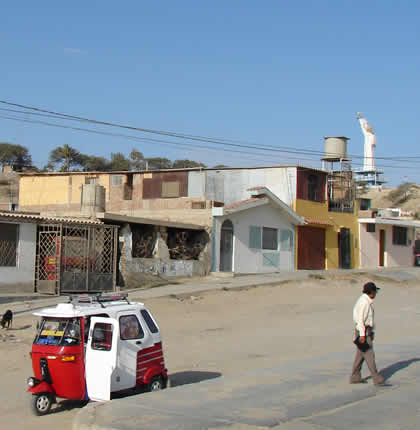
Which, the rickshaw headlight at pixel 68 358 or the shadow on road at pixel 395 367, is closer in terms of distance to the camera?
the rickshaw headlight at pixel 68 358

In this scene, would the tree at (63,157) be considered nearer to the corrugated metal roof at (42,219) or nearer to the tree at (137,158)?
the tree at (137,158)

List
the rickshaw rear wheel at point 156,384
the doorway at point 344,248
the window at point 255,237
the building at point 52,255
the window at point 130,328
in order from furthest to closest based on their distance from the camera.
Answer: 1. the doorway at point 344,248
2. the window at point 255,237
3. the building at point 52,255
4. the rickshaw rear wheel at point 156,384
5. the window at point 130,328

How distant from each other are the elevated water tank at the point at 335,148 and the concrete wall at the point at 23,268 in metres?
23.2

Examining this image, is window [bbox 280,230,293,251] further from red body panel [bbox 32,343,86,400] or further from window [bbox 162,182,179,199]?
red body panel [bbox 32,343,86,400]

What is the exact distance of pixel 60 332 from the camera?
9336mm

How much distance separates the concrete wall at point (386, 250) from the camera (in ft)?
130

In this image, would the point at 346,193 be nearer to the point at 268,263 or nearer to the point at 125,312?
the point at 268,263

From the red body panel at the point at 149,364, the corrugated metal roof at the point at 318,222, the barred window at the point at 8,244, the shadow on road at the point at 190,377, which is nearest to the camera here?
the red body panel at the point at 149,364

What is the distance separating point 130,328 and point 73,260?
12.9 metres

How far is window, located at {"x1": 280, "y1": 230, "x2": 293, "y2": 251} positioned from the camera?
3322 cm

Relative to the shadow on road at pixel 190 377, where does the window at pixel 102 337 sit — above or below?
above

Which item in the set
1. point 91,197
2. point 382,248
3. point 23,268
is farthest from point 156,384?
point 382,248

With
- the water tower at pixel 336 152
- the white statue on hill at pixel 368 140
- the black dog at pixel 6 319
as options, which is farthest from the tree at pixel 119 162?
the black dog at pixel 6 319

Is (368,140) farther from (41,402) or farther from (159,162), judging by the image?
(41,402)
